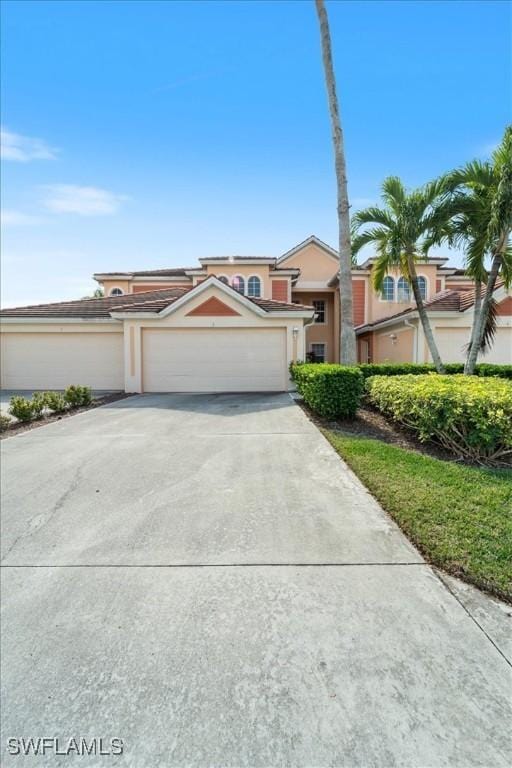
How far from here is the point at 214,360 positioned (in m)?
14.4

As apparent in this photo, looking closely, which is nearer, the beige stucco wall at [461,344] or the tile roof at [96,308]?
the tile roof at [96,308]

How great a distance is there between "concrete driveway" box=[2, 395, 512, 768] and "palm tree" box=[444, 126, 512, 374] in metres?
8.37

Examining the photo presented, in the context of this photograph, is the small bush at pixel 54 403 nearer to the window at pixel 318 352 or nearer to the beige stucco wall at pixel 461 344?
the beige stucco wall at pixel 461 344

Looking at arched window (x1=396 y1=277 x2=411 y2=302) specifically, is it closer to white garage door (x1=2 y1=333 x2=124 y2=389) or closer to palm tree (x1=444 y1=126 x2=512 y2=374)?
palm tree (x1=444 y1=126 x2=512 y2=374)

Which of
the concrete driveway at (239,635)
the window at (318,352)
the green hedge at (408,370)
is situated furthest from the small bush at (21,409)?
the window at (318,352)

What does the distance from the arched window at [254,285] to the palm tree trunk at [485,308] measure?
42.4 feet

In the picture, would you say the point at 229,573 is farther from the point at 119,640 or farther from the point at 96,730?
the point at 96,730

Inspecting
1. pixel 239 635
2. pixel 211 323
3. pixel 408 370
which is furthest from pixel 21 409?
pixel 408 370

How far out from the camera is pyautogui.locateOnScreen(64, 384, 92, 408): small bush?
1077 centimetres

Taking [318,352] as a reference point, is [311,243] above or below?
above

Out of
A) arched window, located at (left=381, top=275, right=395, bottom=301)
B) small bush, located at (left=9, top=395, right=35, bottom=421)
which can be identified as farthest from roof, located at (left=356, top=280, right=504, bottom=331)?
small bush, located at (left=9, top=395, right=35, bottom=421)

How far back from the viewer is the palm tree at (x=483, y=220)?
900cm

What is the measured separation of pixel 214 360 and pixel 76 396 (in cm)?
533

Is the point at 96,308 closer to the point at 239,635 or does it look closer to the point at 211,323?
the point at 211,323
